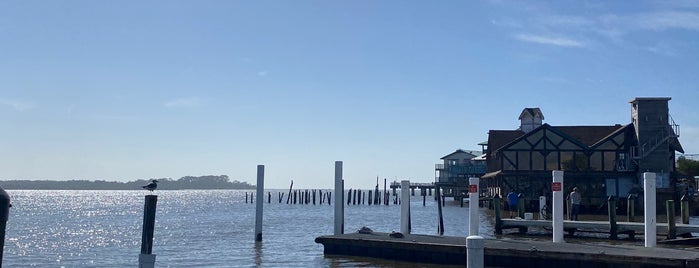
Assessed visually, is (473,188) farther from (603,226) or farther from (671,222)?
(603,226)

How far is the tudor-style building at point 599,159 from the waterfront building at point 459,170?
536 inches

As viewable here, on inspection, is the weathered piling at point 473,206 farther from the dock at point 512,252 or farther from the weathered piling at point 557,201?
the weathered piling at point 557,201

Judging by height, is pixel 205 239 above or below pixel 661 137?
below

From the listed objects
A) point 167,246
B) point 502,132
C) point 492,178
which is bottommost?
point 167,246

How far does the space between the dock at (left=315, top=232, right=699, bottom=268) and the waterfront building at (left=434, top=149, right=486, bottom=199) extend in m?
47.9

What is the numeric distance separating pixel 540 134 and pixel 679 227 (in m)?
33.1

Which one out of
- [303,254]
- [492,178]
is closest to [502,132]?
[492,178]

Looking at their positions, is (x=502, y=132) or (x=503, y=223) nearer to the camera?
(x=503, y=223)

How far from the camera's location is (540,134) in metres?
54.3

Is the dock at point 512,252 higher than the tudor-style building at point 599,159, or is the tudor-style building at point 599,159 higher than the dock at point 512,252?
the tudor-style building at point 599,159

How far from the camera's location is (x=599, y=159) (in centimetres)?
5378

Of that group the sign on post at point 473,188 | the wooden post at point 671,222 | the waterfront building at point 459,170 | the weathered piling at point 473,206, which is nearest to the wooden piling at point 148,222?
the weathered piling at point 473,206

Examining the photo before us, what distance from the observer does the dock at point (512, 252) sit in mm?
14906

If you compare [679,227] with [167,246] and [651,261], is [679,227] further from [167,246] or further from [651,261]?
[167,246]
